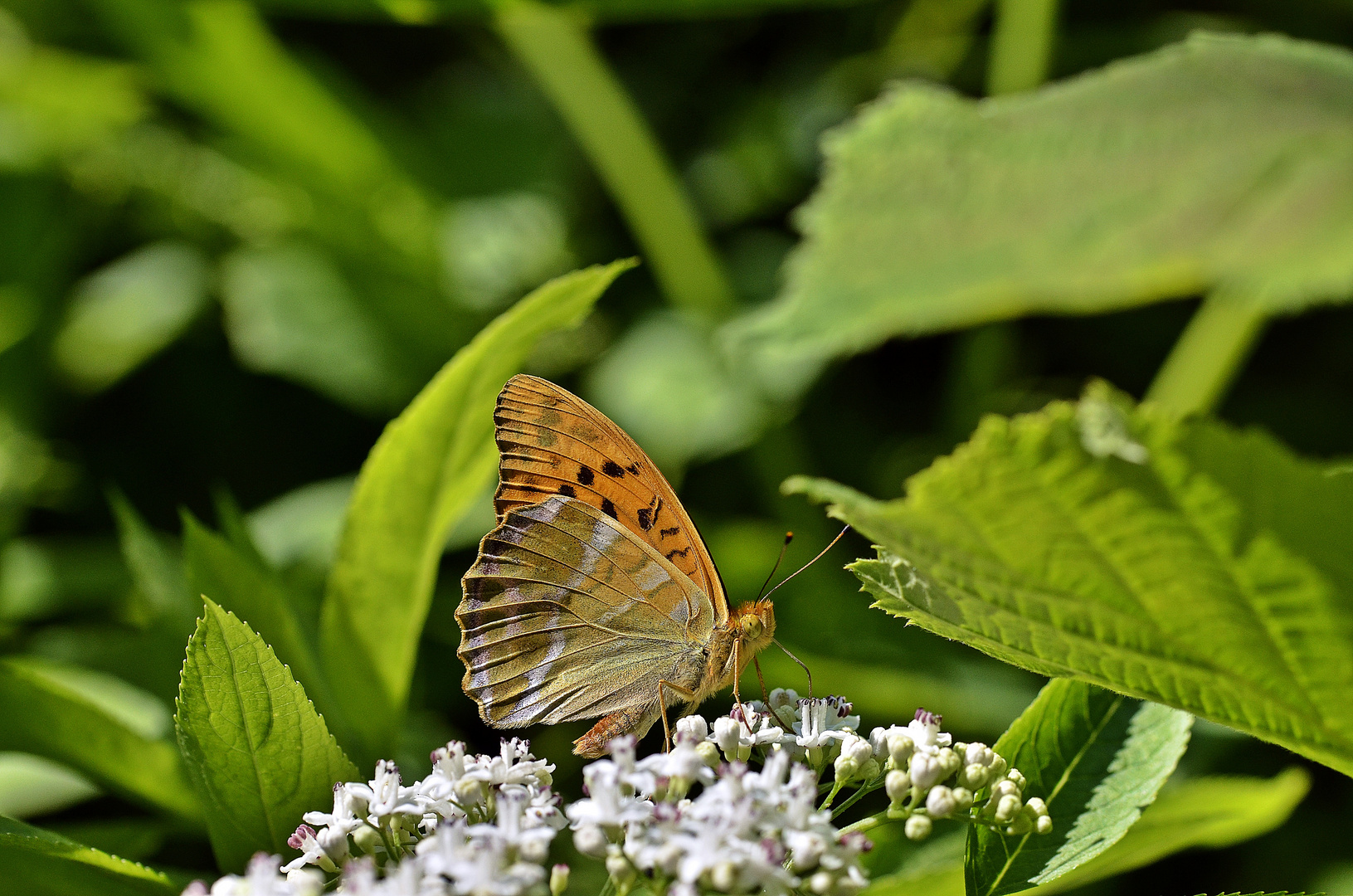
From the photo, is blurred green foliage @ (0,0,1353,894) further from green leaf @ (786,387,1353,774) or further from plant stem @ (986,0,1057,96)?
green leaf @ (786,387,1353,774)

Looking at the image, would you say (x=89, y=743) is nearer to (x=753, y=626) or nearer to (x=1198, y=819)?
(x=753, y=626)

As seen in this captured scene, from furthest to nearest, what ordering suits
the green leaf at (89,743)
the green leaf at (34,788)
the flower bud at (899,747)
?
the green leaf at (34,788) < the green leaf at (89,743) < the flower bud at (899,747)

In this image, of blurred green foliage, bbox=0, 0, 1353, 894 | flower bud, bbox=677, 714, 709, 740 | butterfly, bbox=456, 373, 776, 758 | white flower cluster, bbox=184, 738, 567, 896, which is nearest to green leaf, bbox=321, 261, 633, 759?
blurred green foliage, bbox=0, 0, 1353, 894

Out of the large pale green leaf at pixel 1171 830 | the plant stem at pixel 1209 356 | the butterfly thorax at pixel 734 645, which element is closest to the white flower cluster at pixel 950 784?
the large pale green leaf at pixel 1171 830

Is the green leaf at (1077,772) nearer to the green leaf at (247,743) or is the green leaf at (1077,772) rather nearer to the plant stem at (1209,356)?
the green leaf at (247,743)

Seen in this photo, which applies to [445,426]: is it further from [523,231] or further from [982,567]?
[523,231]

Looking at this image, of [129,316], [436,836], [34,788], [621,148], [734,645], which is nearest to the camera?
[436,836]

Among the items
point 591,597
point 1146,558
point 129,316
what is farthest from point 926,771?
point 129,316
